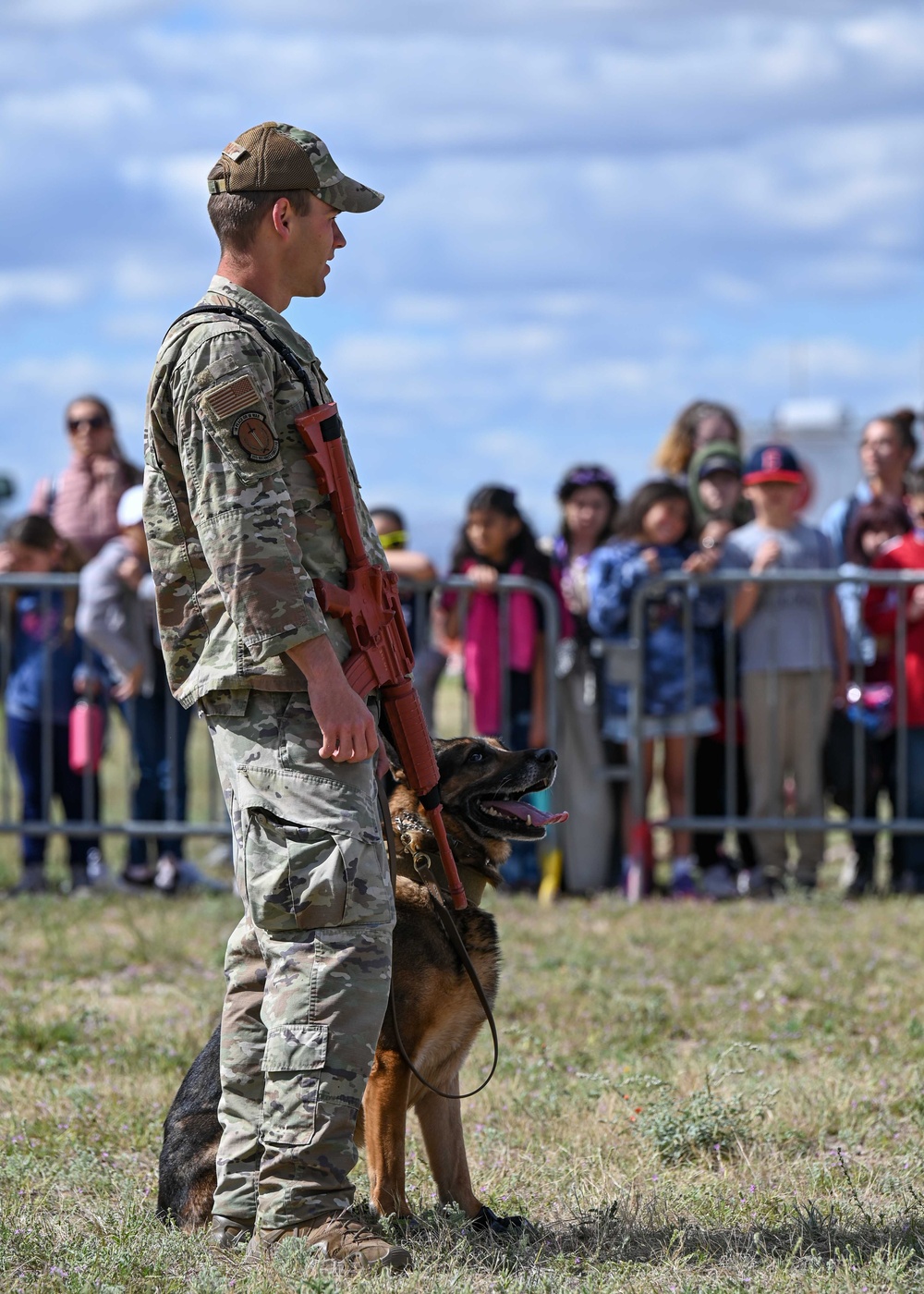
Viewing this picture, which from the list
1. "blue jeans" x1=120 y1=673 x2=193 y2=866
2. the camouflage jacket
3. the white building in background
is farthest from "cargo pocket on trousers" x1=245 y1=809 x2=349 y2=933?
the white building in background

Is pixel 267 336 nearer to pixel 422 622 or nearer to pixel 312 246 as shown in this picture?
pixel 312 246

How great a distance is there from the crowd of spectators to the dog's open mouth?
4.43 m

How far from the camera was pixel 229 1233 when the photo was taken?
11.9ft

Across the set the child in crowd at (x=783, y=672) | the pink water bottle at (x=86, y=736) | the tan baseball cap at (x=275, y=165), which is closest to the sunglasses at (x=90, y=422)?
the pink water bottle at (x=86, y=736)

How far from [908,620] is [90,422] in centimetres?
490

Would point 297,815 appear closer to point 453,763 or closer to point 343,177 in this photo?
point 453,763

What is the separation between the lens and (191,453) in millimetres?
3424

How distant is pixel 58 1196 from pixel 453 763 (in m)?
1.52

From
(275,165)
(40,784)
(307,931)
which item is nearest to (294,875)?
(307,931)

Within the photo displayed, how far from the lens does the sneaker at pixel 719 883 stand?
28.7 ft

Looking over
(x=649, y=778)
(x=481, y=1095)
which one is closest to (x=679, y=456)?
(x=649, y=778)

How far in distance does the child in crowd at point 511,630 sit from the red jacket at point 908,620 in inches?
72.5

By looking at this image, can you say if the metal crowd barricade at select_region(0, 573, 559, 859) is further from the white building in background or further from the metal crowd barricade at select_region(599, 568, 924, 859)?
the white building in background

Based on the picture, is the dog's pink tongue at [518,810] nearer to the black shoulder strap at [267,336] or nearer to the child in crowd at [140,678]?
the black shoulder strap at [267,336]
